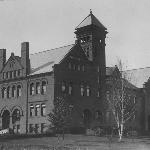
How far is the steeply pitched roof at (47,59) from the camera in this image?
206ft

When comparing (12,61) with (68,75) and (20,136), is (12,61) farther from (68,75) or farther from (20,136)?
(20,136)

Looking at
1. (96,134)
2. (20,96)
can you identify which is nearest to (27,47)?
(20,96)

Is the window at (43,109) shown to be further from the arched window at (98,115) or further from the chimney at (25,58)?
the arched window at (98,115)

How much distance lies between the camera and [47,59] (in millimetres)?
65500

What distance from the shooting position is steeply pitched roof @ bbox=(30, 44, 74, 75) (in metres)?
62.7

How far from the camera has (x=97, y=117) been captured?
67750 millimetres

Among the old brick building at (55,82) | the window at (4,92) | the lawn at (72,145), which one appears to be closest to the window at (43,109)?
the old brick building at (55,82)

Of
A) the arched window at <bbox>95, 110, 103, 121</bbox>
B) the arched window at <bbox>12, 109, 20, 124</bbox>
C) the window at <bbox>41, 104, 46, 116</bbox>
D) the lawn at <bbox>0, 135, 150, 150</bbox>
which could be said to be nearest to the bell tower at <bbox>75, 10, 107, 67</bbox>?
the arched window at <bbox>95, 110, 103, 121</bbox>

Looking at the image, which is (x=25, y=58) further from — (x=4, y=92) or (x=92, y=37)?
(x=92, y=37)

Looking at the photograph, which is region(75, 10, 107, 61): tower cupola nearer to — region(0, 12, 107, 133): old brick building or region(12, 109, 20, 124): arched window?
region(0, 12, 107, 133): old brick building

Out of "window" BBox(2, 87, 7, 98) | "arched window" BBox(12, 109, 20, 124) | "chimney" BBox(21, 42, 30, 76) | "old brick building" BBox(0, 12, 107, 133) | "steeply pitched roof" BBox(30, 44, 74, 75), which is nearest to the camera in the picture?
"old brick building" BBox(0, 12, 107, 133)

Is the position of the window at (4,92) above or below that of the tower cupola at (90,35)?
below

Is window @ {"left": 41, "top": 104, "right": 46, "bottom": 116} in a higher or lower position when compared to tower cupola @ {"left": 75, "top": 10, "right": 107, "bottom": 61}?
lower

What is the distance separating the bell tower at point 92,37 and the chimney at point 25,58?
8909 millimetres
